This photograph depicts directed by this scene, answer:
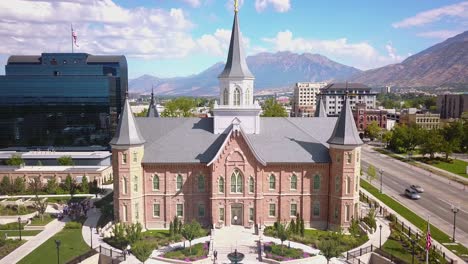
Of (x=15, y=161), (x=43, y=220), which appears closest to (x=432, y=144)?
(x=43, y=220)

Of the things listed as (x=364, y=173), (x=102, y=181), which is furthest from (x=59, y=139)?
(x=364, y=173)

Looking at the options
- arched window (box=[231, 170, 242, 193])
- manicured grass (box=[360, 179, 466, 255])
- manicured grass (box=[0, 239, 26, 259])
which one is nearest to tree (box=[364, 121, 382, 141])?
manicured grass (box=[360, 179, 466, 255])

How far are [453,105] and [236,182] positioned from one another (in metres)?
152

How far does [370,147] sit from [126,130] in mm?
83582

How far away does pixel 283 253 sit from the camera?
34.9 metres

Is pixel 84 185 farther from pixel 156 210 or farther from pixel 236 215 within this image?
pixel 236 215

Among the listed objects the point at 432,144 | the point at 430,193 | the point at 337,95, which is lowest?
the point at 430,193

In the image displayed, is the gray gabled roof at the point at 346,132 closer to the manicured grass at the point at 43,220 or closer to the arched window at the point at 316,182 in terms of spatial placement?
the arched window at the point at 316,182

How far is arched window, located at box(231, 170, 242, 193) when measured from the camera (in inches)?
1633

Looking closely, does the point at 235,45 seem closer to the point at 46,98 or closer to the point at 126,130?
A: the point at 126,130

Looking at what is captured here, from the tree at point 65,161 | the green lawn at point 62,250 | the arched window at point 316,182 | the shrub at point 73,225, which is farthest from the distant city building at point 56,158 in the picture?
the arched window at point 316,182

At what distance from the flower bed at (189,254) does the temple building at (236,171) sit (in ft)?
19.9

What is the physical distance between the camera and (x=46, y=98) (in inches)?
3152

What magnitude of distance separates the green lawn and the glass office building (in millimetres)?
43930
